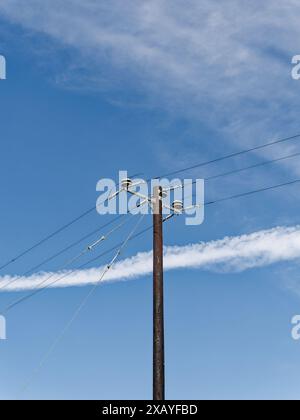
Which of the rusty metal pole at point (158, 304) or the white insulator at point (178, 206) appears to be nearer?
the rusty metal pole at point (158, 304)

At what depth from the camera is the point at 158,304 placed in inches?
947

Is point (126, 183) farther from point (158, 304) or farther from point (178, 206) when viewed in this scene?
point (158, 304)

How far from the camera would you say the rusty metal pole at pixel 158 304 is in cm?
2297

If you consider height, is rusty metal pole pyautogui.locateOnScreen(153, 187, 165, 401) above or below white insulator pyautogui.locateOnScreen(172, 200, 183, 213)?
below

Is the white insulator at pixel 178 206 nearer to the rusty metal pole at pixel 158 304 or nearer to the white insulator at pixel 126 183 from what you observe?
the rusty metal pole at pixel 158 304

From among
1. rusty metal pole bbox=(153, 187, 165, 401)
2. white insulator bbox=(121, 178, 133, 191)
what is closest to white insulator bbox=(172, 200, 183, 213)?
rusty metal pole bbox=(153, 187, 165, 401)

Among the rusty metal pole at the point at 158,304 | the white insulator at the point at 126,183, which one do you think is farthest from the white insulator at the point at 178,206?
the white insulator at the point at 126,183

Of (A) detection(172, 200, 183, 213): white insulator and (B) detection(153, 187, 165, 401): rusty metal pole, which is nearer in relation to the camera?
(B) detection(153, 187, 165, 401): rusty metal pole

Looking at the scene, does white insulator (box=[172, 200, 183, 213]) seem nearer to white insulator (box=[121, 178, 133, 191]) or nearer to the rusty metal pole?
the rusty metal pole

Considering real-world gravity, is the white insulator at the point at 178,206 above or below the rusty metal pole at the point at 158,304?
above

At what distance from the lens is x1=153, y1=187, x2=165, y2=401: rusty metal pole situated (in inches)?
904
